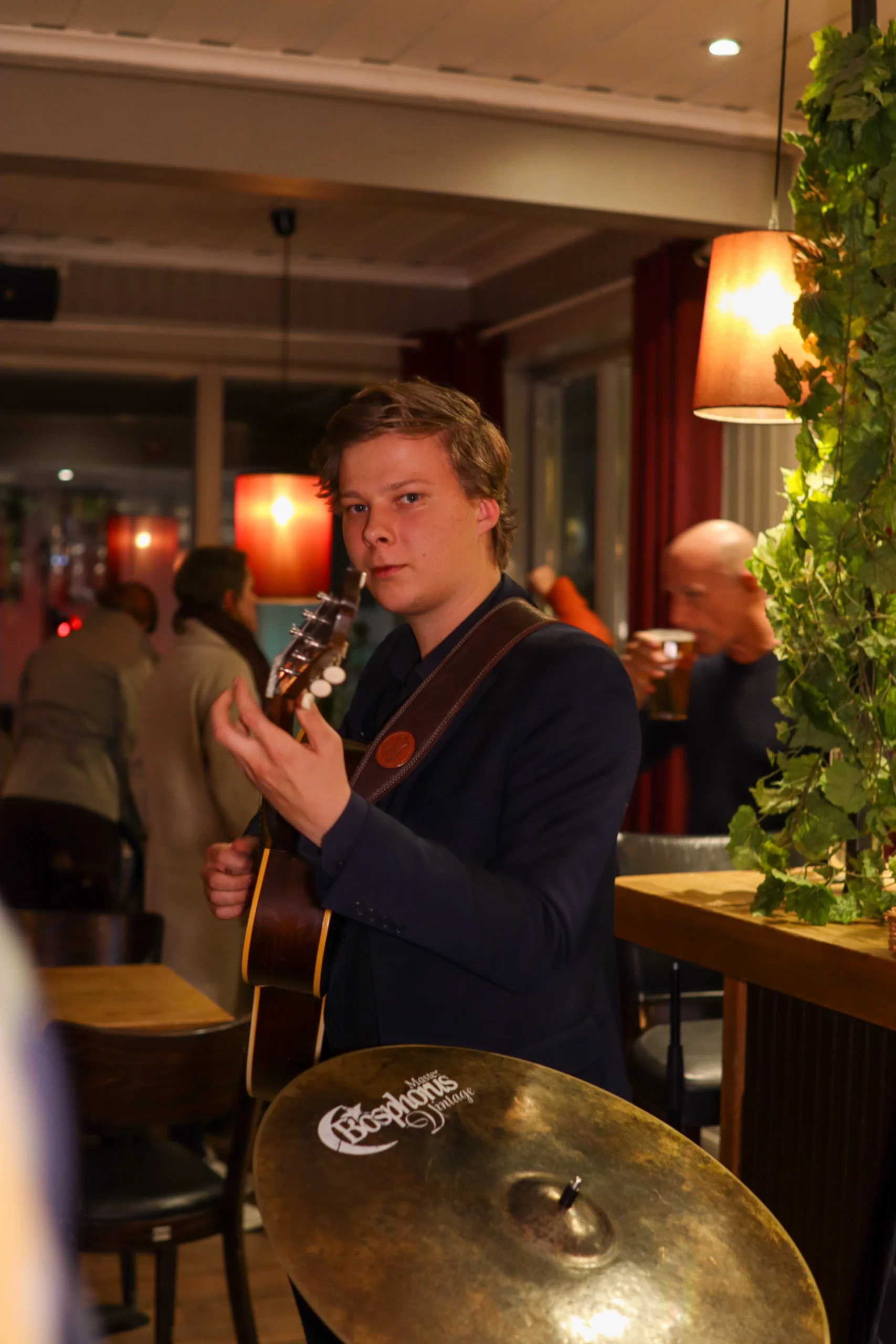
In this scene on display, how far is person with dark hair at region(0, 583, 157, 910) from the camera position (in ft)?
15.0

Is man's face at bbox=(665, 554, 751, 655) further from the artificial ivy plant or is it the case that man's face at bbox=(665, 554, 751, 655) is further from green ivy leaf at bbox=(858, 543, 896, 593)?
green ivy leaf at bbox=(858, 543, 896, 593)

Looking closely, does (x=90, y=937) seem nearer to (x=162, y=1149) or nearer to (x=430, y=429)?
(x=162, y=1149)

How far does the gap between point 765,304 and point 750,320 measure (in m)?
0.04

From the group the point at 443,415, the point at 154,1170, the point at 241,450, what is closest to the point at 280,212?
the point at 241,450

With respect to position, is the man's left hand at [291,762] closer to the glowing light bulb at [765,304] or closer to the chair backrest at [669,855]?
the glowing light bulb at [765,304]

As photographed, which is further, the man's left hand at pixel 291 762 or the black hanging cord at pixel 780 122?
the black hanging cord at pixel 780 122

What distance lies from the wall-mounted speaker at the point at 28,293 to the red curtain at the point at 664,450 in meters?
2.79

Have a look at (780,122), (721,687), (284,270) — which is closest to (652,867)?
(721,687)

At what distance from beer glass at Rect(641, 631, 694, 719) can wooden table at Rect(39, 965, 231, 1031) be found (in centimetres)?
120

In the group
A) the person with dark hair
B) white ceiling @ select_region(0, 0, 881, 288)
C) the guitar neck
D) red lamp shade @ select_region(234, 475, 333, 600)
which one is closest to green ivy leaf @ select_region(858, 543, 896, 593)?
the guitar neck

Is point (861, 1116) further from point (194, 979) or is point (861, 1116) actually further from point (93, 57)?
point (93, 57)

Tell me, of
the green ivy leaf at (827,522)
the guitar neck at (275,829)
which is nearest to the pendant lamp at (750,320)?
the green ivy leaf at (827,522)

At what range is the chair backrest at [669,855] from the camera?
11.5 ft

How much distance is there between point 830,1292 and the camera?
217cm
